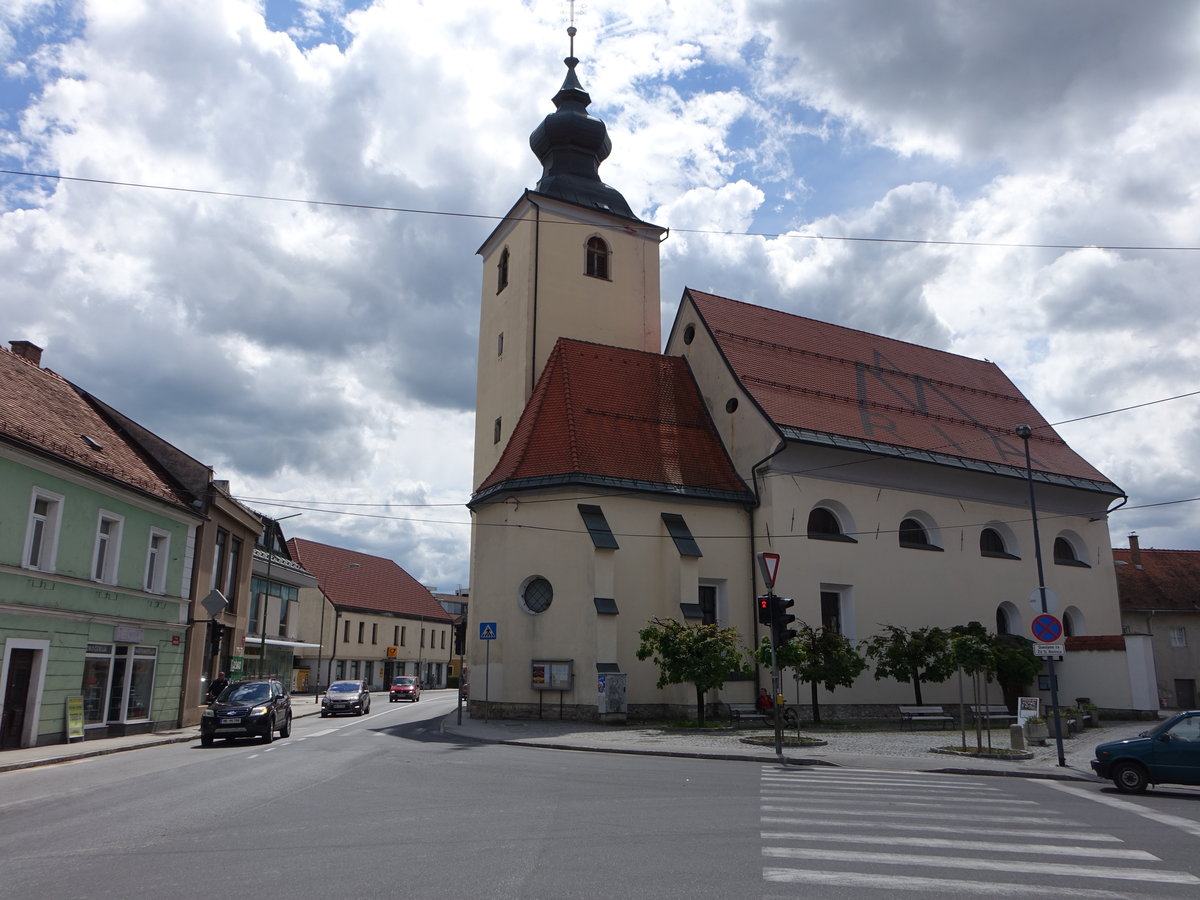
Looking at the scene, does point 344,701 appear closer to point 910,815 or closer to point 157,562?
point 157,562

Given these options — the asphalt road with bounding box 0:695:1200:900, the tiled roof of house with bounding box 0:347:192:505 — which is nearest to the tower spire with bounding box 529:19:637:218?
the tiled roof of house with bounding box 0:347:192:505

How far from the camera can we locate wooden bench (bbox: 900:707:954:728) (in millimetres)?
26703

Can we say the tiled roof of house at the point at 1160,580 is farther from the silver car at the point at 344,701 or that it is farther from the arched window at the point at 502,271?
the silver car at the point at 344,701

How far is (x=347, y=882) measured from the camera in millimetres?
6570

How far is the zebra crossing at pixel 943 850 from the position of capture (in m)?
6.76

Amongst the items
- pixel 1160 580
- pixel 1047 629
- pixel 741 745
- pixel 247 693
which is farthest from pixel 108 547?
pixel 1160 580

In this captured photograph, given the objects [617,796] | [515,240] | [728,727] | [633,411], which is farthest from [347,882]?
[515,240]

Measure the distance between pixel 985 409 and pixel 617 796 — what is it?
30846 millimetres

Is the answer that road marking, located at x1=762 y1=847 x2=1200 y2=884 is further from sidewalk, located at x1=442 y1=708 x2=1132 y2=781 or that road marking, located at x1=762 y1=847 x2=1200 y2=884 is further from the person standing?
the person standing

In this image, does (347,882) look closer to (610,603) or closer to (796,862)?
(796,862)

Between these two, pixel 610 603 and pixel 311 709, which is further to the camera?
pixel 311 709

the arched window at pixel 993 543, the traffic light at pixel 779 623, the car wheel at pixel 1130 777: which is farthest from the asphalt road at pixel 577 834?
the arched window at pixel 993 543

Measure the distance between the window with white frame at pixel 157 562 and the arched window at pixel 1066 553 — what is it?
31.0 metres

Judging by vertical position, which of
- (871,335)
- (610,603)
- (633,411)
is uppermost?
(871,335)
